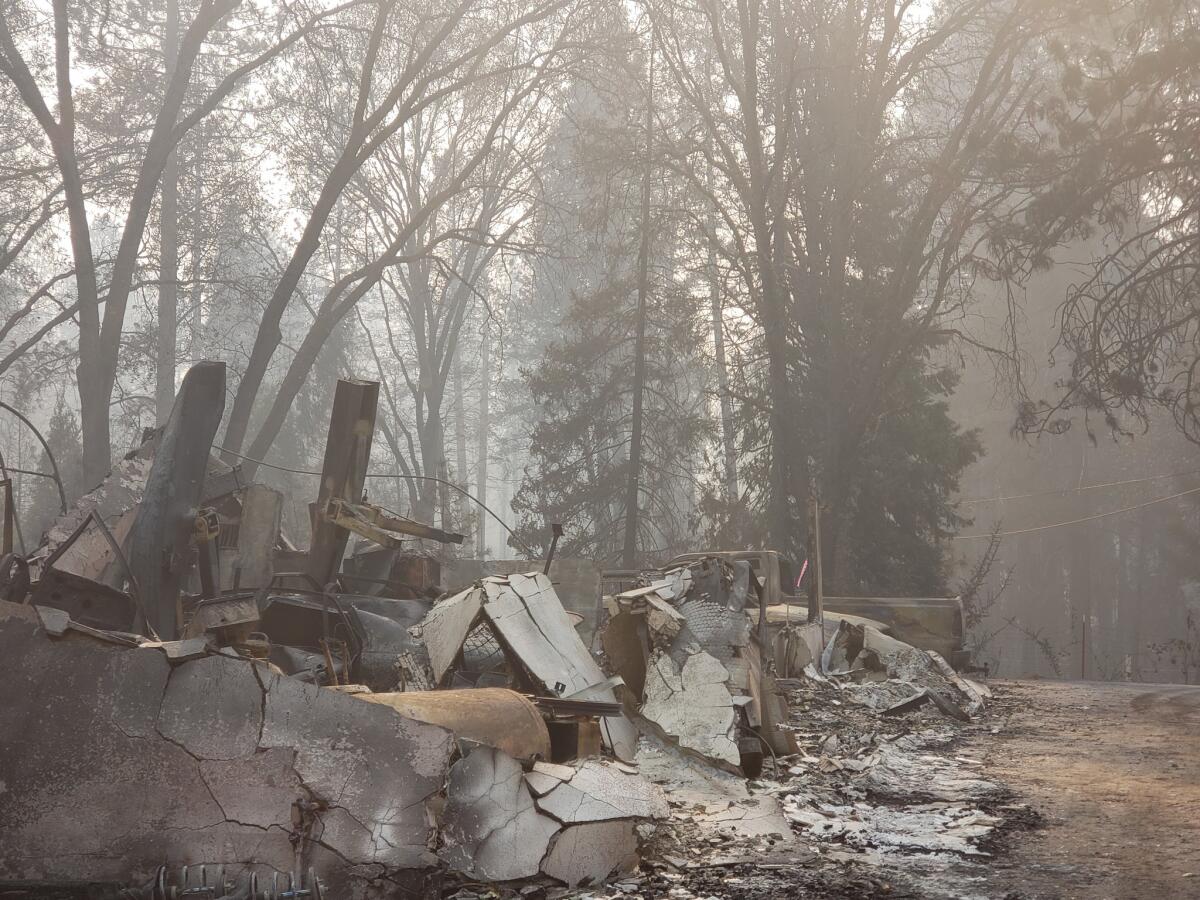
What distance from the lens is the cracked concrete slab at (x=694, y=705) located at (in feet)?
24.5

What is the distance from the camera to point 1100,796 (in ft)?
23.7

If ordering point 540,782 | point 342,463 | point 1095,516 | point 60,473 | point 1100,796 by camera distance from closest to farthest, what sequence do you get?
point 540,782
point 1100,796
point 342,463
point 60,473
point 1095,516

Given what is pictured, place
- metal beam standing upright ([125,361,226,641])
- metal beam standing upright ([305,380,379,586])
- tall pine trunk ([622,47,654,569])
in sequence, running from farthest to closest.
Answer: tall pine trunk ([622,47,654,569]) < metal beam standing upright ([305,380,379,586]) < metal beam standing upright ([125,361,226,641])

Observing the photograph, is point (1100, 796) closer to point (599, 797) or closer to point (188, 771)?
point (599, 797)

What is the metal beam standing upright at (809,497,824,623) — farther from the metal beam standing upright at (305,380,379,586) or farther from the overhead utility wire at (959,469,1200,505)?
the overhead utility wire at (959,469,1200,505)

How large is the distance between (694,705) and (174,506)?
410cm

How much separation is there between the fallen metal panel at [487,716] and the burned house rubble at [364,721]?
2cm

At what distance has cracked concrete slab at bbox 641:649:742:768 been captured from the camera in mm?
7480

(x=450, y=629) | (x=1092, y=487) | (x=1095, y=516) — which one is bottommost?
(x=450, y=629)

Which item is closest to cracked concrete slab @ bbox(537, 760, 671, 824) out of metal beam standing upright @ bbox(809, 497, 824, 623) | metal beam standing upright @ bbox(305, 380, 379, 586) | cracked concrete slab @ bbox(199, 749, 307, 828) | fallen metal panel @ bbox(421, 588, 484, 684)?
cracked concrete slab @ bbox(199, 749, 307, 828)

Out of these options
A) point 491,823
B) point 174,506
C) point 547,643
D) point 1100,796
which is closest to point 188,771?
point 491,823

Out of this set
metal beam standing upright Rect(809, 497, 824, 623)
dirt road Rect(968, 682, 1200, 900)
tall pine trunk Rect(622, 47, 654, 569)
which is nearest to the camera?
dirt road Rect(968, 682, 1200, 900)

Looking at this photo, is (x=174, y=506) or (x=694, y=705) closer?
(x=694, y=705)

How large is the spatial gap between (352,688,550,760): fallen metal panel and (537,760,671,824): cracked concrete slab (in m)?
0.30
